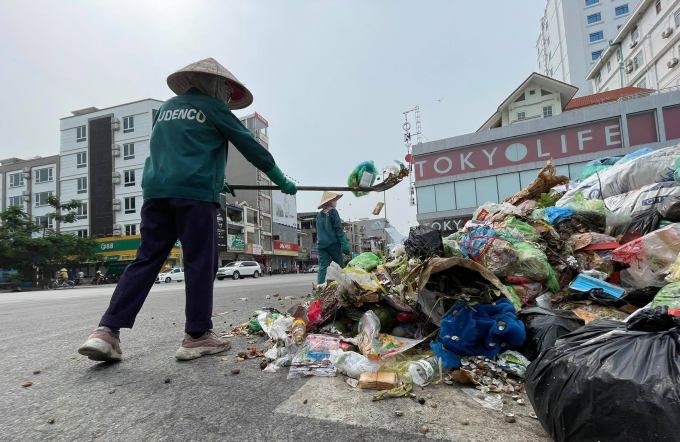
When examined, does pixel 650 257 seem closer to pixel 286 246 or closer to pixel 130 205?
pixel 130 205

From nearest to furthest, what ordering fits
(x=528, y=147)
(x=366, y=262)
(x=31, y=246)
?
(x=366, y=262) → (x=31, y=246) → (x=528, y=147)

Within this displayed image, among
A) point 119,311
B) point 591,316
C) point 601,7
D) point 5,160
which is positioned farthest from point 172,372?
point 601,7

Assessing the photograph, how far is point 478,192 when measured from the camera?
83.9ft

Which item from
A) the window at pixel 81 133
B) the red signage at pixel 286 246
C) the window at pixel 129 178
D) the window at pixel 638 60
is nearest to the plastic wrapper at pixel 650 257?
the window at pixel 129 178

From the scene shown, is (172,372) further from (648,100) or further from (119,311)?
(648,100)

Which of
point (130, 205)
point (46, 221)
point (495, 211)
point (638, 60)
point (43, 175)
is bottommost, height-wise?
point (495, 211)

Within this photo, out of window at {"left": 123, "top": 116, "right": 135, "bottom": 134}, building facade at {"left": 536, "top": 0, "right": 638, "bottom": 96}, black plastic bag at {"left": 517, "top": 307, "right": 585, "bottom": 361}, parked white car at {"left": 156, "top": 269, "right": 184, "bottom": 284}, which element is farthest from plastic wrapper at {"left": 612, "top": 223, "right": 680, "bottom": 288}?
building facade at {"left": 536, "top": 0, "right": 638, "bottom": 96}

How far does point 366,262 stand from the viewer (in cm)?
387

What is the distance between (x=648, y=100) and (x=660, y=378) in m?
29.3

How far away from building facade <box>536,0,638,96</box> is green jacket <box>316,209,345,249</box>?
56.0 metres

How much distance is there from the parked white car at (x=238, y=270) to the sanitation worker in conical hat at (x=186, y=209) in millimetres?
25043

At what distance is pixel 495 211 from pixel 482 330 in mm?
Answer: 3300

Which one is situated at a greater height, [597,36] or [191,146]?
[597,36]

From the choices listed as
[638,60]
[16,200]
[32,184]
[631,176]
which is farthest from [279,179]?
[16,200]
